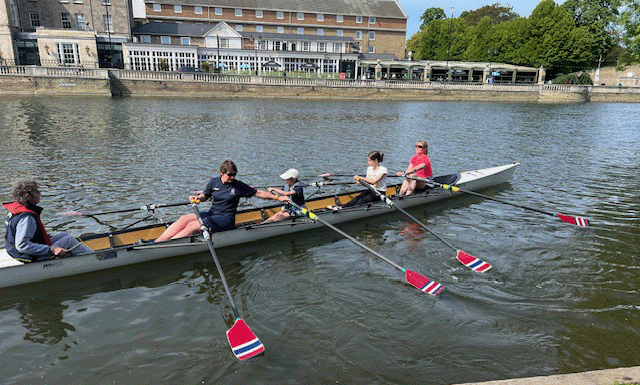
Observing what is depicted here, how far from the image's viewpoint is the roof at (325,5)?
78.7 metres

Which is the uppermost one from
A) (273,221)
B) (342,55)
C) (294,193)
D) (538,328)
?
(342,55)

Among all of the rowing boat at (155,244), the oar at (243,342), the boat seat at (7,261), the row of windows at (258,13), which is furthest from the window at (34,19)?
the oar at (243,342)

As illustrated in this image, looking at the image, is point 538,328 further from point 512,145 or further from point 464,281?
point 512,145

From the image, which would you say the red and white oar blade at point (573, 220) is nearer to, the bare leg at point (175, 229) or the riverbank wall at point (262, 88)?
the bare leg at point (175, 229)

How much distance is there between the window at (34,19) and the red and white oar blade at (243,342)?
7134cm

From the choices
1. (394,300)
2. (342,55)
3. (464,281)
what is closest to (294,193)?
(394,300)

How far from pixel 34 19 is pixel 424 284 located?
7210cm

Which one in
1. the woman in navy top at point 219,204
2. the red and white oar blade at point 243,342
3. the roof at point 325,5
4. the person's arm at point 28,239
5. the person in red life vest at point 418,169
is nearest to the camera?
the red and white oar blade at point 243,342

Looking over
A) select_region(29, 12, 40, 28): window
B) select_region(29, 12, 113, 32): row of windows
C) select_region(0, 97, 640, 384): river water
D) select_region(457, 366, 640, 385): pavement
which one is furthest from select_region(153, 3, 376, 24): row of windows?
select_region(457, 366, 640, 385): pavement

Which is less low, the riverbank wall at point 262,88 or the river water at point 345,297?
the riverbank wall at point 262,88

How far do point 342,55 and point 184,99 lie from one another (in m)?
33.4

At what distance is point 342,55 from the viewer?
236ft

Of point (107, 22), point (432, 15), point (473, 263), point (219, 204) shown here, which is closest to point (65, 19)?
point (107, 22)

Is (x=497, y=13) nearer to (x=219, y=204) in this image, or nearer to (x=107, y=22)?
(x=107, y=22)
